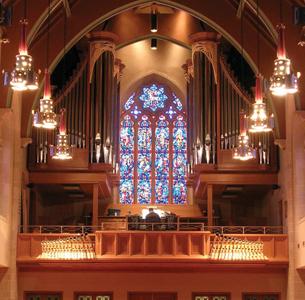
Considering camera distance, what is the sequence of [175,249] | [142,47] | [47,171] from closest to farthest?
[175,249] → [47,171] → [142,47]

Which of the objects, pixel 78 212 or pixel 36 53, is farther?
pixel 78 212

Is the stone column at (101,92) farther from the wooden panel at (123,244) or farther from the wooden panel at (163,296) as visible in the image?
the wooden panel at (163,296)

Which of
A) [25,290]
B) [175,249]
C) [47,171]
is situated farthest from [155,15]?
[25,290]

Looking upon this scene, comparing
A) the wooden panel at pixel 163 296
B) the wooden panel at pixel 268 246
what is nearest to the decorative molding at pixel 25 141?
the wooden panel at pixel 163 296

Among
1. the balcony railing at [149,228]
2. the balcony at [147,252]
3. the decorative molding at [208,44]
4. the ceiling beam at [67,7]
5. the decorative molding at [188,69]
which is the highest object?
the ceiling beam at [67,7]

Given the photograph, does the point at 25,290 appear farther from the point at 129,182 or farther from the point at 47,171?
the point at 129,182

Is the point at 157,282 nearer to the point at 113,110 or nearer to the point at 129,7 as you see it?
the point at 113,110

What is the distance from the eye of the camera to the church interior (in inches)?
1035

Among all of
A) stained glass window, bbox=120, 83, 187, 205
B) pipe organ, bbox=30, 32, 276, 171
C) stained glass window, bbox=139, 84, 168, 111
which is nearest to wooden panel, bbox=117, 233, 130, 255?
pipe organ, bbox=30, 32, 276, 171

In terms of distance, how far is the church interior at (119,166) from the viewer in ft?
86.3

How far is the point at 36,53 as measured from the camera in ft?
92.8

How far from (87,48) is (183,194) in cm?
667

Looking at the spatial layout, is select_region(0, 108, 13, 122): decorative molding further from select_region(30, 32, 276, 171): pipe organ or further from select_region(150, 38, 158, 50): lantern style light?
select_region(150, 38, 158, 50): lantern style light

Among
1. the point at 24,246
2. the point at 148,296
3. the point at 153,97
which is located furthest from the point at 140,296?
the point at 153,97
